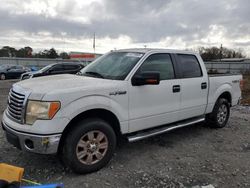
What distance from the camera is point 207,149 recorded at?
5.36 meters

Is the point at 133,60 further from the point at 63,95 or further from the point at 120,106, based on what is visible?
the point at 63,95

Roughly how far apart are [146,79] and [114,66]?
Answer: 29.3 inches

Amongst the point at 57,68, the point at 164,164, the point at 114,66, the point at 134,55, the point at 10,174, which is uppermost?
the point at 134,55

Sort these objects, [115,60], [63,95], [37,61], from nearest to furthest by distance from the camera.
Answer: [63,95], [115,60], [37,61]

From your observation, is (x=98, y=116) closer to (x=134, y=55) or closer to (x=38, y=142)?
(x=38, y=142)

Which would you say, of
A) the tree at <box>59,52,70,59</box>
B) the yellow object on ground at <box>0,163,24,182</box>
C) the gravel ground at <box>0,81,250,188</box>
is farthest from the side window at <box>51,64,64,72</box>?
the tree at <box>59,52,70,59</box>

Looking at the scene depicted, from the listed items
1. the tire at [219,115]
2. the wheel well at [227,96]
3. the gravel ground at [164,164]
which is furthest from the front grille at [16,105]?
the wheel well at [227,96]

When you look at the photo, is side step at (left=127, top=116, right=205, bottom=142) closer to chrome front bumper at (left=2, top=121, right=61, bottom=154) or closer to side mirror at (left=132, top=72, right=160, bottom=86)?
side mirror at (left=132, top=72, right=160, bottom=86)

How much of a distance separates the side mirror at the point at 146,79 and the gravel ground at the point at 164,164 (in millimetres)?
1293

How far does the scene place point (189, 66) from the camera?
5.82 m

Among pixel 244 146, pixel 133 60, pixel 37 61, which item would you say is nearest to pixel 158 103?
pixel 133 60

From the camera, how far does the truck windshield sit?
4.67 m

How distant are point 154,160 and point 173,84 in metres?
1.42

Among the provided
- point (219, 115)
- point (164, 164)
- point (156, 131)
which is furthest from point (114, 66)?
point (219, 115)
